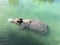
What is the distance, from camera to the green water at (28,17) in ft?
16.5

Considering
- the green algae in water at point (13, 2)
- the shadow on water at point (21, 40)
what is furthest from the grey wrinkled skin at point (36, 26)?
the green algae in water at point (13, 2)

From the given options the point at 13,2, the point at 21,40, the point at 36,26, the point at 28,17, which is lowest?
the point at 21,40

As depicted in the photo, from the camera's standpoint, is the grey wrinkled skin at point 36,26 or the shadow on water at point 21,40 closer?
the shadow on water at point 21,40

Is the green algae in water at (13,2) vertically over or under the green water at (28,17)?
over

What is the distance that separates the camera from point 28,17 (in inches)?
264

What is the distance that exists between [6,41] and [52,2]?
4800 millimetres

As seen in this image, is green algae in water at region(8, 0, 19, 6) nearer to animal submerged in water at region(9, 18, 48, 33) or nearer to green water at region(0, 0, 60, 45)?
green water at region(0, 0, 60, 45)

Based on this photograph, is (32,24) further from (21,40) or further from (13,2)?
(13,2)

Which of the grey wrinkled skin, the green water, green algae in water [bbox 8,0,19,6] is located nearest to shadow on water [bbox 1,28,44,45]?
the green water

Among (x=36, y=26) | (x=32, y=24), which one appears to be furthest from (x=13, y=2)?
(x=36, y=26)

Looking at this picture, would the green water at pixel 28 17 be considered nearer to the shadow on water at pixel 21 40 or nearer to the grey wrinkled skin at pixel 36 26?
the shadow on water at pixel 21 40

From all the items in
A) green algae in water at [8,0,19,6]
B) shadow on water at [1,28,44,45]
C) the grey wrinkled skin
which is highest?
green algae in water at [8,0,19,6]

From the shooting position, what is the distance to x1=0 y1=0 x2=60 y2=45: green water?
198 inches

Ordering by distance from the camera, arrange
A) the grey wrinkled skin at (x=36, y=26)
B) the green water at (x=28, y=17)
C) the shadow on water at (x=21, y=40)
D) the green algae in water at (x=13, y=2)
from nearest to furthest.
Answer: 1. the shadow on water at (x=21, y=40)
2. the green water at (x=28, y=17)
3. the grey wrinkled skin at (x=36, y=26)
4. the green algae in water at (x=13, y=2)
